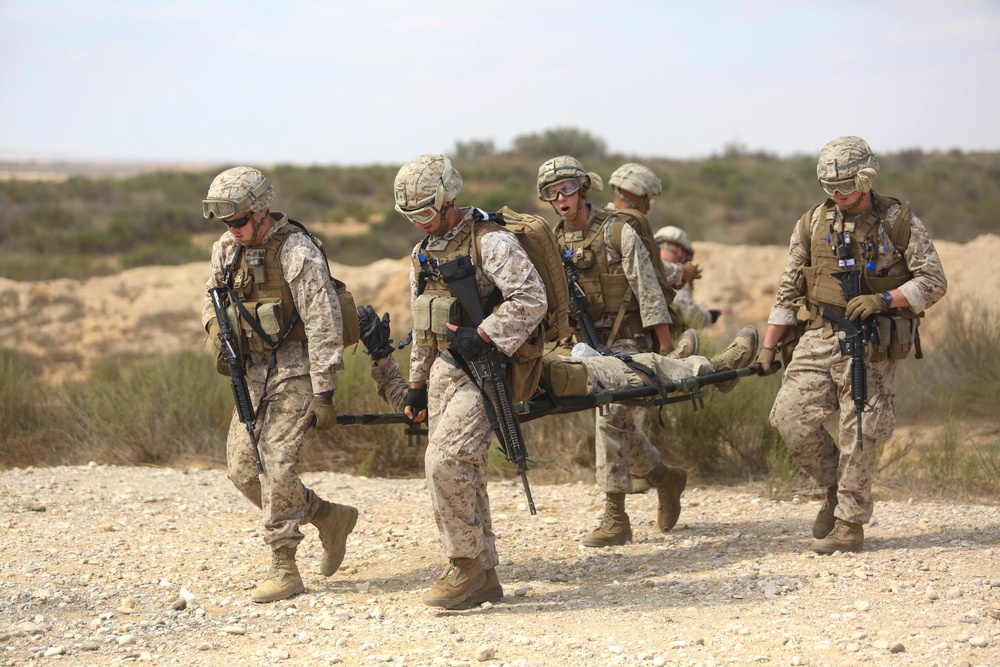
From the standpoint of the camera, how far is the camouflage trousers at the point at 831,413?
5.85 metres

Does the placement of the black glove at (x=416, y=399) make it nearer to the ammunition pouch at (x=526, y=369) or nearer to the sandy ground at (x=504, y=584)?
the ammunition pouch at (x=526, y=369)

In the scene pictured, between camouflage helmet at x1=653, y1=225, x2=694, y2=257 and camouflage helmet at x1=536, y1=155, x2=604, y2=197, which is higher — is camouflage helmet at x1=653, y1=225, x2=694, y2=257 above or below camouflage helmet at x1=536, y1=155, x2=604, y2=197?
below

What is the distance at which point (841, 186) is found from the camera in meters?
5.71

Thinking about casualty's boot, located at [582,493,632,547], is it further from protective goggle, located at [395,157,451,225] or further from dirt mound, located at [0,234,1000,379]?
dirt mound, located at [0,234,1000,379]

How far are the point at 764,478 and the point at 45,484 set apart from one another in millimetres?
5197

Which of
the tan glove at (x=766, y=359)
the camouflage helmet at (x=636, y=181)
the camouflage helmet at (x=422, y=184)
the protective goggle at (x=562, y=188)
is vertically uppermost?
the camouflage helmet at (x=636, y=181)

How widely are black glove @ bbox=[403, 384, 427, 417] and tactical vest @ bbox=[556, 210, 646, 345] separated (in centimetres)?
145

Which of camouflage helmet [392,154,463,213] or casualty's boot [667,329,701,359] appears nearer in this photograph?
camouflage helmet [392,154,463,213]

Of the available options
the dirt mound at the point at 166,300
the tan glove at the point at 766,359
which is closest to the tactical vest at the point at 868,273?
the tan glove at the point at 766,359

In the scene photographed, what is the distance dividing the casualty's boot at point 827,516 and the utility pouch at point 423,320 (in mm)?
2608

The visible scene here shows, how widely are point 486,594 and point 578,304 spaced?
1.93 m

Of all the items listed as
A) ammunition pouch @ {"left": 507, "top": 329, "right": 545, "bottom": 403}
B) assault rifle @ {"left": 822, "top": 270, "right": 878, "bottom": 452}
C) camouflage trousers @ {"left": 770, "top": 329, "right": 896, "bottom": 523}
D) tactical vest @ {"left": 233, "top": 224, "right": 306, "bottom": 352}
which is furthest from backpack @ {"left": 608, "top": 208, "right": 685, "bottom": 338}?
tactical vest @ {"left": 233, "top": 224, "right": 306, "bottom": 352}

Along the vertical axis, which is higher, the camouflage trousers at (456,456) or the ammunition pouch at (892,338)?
the ammunition pouch at (892,338)

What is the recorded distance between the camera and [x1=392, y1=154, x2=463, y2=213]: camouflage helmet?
4941 mm
